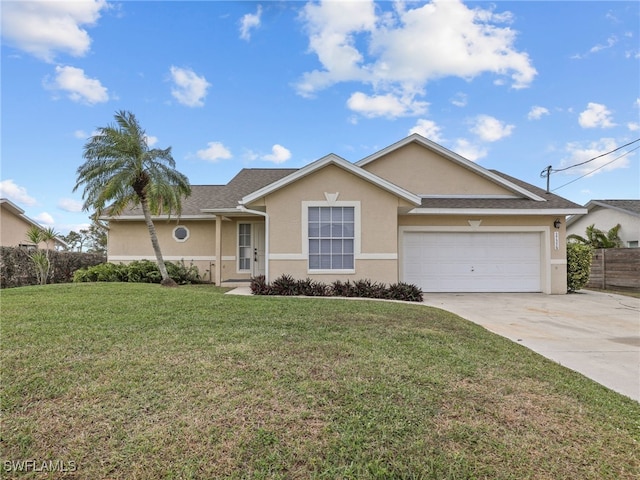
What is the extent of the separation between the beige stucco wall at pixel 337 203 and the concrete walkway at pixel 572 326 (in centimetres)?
209

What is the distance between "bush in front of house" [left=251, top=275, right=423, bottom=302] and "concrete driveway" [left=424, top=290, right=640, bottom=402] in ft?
2.92

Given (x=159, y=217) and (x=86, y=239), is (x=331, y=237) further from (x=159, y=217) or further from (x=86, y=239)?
(x=86, y=239)

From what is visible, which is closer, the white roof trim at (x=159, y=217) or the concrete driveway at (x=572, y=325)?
the concrete driveway at (x=572, y=325)

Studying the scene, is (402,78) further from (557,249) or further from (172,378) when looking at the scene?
(172,378)

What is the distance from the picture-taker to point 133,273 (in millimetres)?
13828

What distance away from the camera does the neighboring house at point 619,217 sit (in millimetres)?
18594

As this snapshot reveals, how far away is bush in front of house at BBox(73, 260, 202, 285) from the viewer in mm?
13568

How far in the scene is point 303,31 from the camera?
12945 mm

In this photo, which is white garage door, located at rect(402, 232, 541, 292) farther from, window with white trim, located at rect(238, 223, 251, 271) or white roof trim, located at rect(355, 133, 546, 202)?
window with white trim, located at rect(238, 223, 251, 271)

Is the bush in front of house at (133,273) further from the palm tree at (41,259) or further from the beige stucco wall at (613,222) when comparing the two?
the beige stucco wall at (613,222)

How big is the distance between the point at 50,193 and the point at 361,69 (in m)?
13.8

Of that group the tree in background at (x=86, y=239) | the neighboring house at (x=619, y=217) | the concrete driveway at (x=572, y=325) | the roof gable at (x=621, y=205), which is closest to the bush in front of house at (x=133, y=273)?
the concrete driveway at (x=572, y=325)

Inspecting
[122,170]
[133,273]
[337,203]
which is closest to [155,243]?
[133,273]

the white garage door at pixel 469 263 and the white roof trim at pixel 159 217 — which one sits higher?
the white roof trim at pixel 159 217
